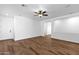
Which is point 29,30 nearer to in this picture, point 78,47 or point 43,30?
point 43,30

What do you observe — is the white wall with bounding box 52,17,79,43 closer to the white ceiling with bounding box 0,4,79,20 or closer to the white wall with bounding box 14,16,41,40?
the white ceiling with bounding box 0,4,79,20

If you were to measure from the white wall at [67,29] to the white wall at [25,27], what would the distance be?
33 cm

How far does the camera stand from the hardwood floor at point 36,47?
1.47 meters

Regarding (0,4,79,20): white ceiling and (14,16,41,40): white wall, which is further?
(14,16,41,40): white wall

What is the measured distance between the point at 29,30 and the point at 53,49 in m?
0.55

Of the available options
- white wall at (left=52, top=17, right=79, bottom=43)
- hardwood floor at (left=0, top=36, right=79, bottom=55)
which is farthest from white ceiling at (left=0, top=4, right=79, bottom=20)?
hardwood floor at (left=0, top=36, right=79, bottom=55)

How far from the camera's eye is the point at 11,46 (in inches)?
58.7

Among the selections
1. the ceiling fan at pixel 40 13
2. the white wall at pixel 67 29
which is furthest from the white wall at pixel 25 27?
the white wall at pixel 67 29

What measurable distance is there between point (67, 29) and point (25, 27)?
2.47ft

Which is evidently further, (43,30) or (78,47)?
(43,30)

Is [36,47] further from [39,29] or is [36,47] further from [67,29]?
[67,29]

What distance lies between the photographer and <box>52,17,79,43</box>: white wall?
1.47 meters

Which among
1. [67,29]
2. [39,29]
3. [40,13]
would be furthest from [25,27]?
[67,29]

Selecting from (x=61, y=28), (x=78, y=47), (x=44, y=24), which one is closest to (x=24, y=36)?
(x=44, y=24)
